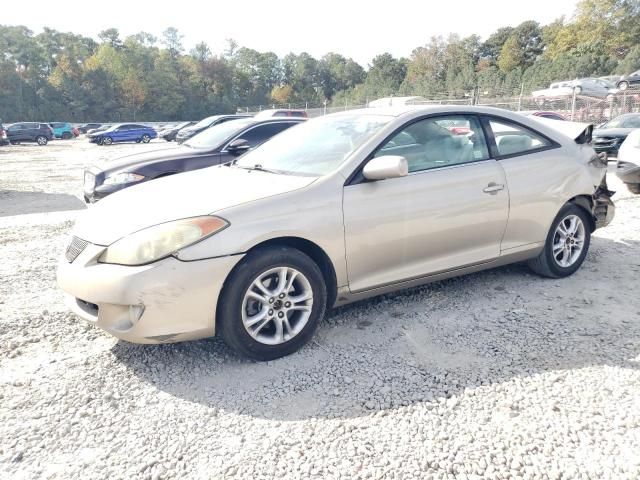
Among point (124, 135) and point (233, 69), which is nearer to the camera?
point (124, 135)

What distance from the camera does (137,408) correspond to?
2.57 m

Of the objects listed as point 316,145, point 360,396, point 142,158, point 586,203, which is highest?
point 316,145

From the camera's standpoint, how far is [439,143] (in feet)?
12.2

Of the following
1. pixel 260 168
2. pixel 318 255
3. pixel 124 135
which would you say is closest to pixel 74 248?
pixel 260 168

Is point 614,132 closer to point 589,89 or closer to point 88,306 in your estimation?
point 88,306

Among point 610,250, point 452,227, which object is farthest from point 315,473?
point 610,250

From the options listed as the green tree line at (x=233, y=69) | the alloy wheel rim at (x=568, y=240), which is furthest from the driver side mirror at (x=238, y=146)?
the green tree line at (x=233, y=69)

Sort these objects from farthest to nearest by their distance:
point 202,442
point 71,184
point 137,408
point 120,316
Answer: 1. point 71,184
2. point 120,316
3. point 137,408
4. point 202,442

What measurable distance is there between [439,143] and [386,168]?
81 centimetres

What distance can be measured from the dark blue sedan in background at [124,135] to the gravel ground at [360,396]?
3106 cm

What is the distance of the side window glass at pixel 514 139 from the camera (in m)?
3.98

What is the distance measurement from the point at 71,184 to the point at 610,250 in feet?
38.0

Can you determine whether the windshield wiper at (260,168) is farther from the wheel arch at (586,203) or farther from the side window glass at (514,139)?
the wheel arch at (586,203)

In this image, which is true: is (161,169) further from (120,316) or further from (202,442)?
(202,442)
